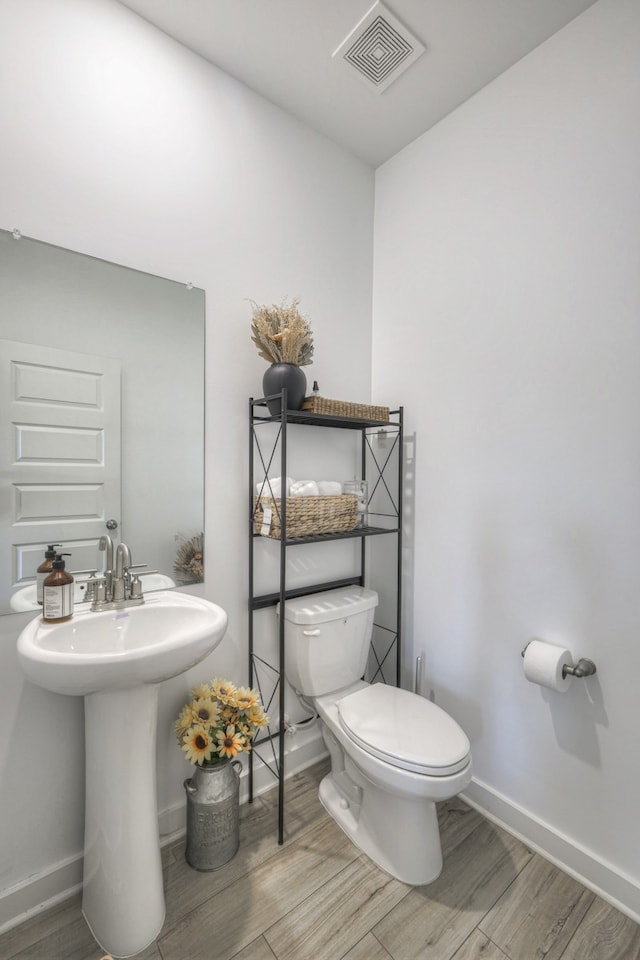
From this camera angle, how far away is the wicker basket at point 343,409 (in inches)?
62.8

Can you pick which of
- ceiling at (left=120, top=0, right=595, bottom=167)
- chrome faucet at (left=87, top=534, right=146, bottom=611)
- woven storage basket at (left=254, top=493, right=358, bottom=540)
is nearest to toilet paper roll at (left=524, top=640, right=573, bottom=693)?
woven storage basket at (left=254, top=493, right=358, bottom=540)

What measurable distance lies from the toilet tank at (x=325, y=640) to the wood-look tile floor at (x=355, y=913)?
51 centimetres

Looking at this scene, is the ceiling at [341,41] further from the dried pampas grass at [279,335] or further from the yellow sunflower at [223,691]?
the yellow sunflower at [223,691]

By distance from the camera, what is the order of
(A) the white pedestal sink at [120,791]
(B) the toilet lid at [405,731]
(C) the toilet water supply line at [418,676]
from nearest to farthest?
(A) the white pedestal sink at [120,791] → (B) the toilet lid at [405,731] → (C) the toilet water supply line at [418,676]

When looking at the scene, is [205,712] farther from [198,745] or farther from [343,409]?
[343,409]

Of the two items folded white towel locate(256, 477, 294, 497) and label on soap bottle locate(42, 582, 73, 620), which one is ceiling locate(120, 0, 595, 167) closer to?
folded white towel locate(256, 477, 294, 497)

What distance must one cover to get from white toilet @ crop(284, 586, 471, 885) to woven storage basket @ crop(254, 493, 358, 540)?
307mm

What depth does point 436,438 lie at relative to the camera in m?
1.81

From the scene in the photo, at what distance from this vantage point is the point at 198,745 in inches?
53.9

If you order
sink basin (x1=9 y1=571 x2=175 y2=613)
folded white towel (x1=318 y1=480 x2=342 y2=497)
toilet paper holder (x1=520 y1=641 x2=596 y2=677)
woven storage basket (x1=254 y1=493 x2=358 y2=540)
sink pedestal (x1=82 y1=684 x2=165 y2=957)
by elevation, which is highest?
folded white towel (x1=318 y1=480 x2=342 y2=497)

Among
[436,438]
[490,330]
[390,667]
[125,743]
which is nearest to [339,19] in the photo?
[490,330]

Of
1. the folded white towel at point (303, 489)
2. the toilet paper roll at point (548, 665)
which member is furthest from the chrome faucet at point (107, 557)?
the toilet paper roll at point (548, 665)

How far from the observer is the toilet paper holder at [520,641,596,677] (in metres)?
1.33

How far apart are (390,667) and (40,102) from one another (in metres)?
2.38
